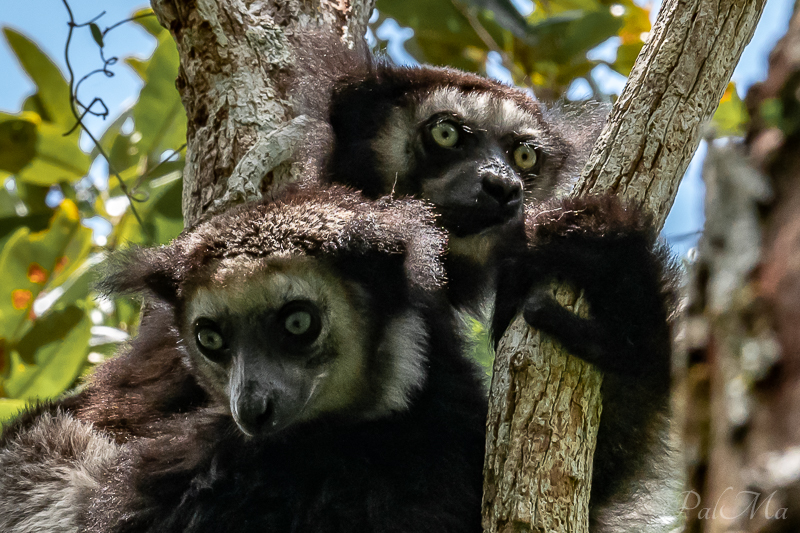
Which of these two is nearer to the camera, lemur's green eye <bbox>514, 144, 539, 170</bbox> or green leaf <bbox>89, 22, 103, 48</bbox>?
lemur's green eye <bbox>514, 144, 539, 170</bbox>

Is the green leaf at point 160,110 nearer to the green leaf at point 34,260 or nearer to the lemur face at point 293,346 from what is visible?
the green leaf at point 34,260

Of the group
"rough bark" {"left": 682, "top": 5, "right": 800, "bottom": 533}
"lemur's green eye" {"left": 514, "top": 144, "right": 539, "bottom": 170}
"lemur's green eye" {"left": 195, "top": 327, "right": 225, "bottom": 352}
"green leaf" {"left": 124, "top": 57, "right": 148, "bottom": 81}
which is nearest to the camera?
"rough bark" {"left": 682, "top": 5, "right": 800, "bottom": 533}

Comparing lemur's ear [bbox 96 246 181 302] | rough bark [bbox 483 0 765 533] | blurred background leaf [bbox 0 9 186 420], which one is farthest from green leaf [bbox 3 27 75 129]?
rough bark [bbox 483 0 765 533]

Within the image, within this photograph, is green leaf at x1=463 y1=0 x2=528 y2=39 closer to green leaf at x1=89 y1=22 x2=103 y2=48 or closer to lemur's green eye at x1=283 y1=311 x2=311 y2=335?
green leaf at x1=89 y1=22 x2=103 y2=48

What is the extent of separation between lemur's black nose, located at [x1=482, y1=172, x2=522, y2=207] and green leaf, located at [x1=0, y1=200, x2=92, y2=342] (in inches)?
153

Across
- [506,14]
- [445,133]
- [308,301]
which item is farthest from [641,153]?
[506,14]

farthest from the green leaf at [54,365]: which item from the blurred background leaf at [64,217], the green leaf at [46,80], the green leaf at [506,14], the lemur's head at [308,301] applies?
the green leaf at [506,14]

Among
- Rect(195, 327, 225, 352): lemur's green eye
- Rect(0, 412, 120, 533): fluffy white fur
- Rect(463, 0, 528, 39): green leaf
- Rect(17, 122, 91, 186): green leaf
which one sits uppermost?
Rect(463, 0, 528, 39): green leaf

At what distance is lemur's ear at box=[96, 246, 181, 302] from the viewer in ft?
11.8

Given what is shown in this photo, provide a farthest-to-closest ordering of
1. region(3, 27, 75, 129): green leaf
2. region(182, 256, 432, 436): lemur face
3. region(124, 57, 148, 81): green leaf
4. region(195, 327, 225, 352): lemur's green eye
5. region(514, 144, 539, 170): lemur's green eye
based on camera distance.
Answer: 1. region(124, 57, 148, 81): green leaf
2. region(3, 27, 75, 129): green leaf
3. region(514, 144, 539, 170): lemur's green eye
4. region(195, 327, 225, 352): lemur's green eye
5. region(182, 256, 432, 436): lemur face

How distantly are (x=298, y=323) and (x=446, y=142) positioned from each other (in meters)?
1.69

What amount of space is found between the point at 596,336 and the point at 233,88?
264cm

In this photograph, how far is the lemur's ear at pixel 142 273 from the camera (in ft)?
11.8

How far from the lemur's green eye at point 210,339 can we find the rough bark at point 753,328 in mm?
2608
